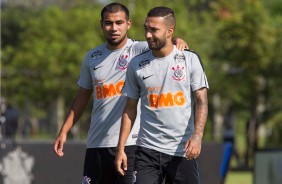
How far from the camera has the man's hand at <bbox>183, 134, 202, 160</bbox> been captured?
27.6 feet

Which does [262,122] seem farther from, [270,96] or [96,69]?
[96,69]

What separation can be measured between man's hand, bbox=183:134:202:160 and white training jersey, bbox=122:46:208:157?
272mm

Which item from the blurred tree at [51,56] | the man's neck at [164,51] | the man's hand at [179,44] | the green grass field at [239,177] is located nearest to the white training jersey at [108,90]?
the man's hand at [179,44]

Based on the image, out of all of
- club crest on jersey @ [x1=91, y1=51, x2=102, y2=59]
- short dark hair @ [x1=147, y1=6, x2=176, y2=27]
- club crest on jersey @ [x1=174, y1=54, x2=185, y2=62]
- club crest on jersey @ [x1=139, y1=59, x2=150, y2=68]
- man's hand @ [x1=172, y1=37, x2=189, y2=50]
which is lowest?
club crest on jersey @ [x1=139, y1=59, x2=150, y2=68]

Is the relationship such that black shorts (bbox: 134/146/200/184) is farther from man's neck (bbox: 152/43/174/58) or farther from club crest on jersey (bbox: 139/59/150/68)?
man's neck (bbox: 152/43/174/58)

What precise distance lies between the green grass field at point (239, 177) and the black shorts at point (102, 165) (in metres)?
14.2

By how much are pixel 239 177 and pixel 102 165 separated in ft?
56.1

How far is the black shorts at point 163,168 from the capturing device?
8719 mm

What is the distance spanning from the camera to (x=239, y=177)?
86.5ft

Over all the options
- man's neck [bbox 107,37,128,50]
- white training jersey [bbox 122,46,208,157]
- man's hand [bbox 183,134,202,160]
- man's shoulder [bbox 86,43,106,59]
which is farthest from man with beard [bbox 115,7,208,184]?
man's shoulder [bbox 86,43,106,59]

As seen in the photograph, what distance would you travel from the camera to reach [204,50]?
38.7 meters

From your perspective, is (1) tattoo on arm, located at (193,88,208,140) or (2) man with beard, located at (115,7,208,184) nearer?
(1) tattoo on arm, located at (193,88,208,140)

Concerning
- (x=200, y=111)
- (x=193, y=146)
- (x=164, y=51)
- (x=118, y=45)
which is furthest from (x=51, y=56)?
(x=193, y=146)

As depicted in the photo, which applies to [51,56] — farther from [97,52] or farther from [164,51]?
[164,51]
